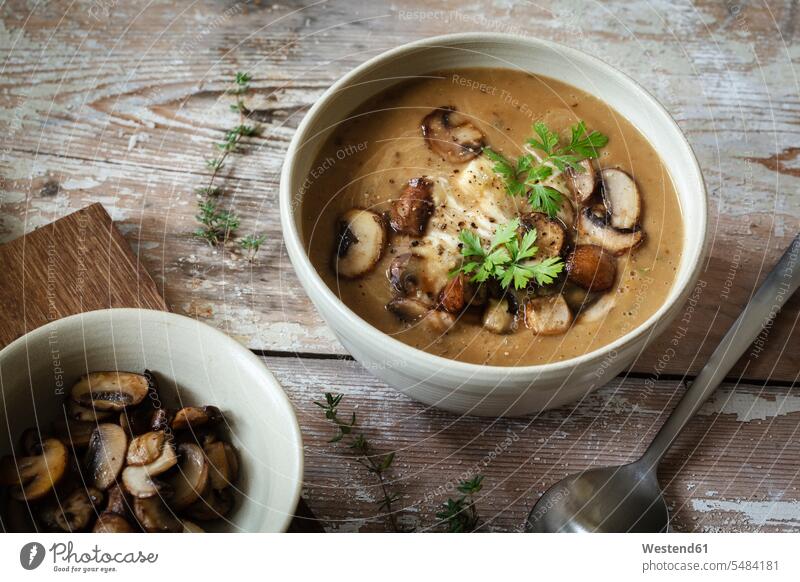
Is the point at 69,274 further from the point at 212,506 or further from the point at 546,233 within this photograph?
the point at 546,233

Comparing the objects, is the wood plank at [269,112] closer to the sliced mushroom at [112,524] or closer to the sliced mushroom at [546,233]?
the sliced mushroom at [546,233]

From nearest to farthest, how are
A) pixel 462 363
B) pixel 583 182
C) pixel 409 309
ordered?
pixel 462 363 < pixel 409 309 < pixel 583 182

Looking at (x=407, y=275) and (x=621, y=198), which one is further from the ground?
(x=621, y=198)

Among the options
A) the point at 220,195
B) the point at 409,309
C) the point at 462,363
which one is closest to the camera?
the point at 462,363

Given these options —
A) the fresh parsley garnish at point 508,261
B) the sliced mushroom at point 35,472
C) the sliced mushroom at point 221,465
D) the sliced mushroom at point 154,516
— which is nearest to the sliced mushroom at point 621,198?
the fresh parsley garnish at point 508,261

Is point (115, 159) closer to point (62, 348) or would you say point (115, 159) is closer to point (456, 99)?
point (62, 348)

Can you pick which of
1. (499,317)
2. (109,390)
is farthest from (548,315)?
(109,390)

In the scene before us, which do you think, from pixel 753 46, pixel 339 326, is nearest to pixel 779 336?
pixel 753 46
